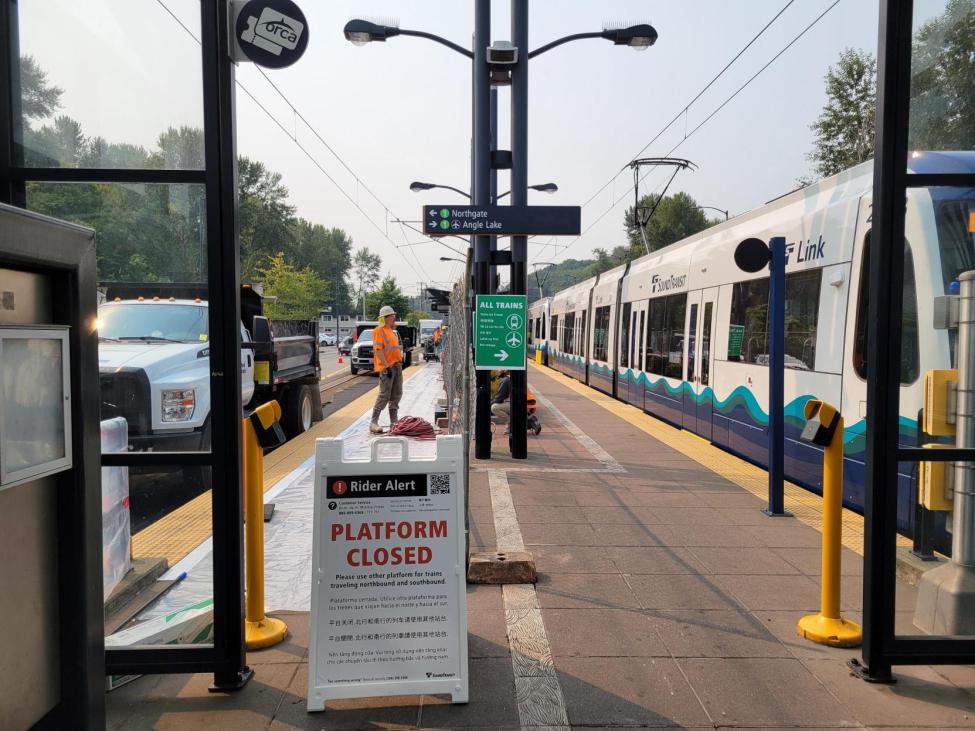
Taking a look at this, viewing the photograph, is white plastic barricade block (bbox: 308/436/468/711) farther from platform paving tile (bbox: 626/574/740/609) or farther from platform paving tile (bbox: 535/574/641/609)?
platform paving tile (bbox: 626/574/740/609)

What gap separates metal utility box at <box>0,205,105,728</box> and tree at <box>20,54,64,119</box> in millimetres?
1765

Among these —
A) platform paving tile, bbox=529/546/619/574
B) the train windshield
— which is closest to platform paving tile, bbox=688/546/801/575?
platform paving tile, bbox=529/546/619/574

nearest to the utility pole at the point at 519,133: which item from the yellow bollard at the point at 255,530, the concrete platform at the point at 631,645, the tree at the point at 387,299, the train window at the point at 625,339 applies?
the concrete platform at the point at 631,645

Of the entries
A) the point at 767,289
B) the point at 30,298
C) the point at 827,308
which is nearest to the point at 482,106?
the point at 767,289

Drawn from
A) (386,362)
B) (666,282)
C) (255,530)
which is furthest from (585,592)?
(666,282)

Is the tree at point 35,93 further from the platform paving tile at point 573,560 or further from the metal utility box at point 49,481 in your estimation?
the platform paving tile at point 573,560

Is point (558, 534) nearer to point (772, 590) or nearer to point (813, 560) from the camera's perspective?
point (772, 590)

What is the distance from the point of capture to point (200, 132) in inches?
130

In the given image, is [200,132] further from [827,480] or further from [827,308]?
[827,308]

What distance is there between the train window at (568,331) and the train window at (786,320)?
1492cm

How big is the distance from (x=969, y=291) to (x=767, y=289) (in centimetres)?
492

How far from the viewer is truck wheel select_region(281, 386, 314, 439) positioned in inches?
464

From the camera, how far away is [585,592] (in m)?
4.65

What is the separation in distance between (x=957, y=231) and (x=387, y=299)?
3219 inches
